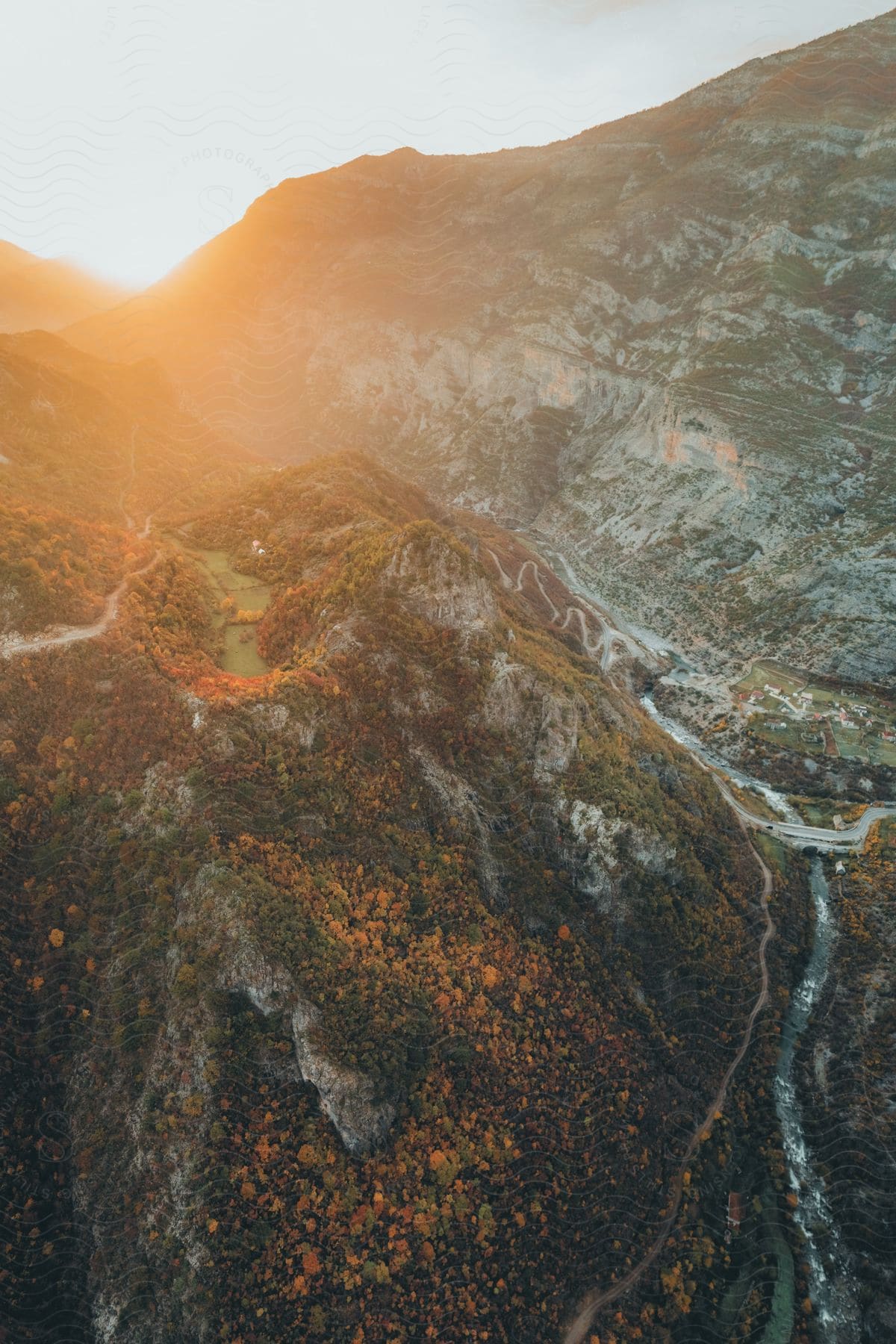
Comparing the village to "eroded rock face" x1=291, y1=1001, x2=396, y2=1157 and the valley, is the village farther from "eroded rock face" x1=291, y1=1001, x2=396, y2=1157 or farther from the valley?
"eroded rock face" x1=291, y1=1001, x2=396, y2=1157

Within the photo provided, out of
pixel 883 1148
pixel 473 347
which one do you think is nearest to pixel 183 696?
pixel 883 1148

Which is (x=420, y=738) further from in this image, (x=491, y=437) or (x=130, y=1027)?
(x=491, y=437)

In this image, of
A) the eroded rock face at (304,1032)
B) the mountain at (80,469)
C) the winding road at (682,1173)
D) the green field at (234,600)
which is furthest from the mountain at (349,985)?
the mountain at (80,469)

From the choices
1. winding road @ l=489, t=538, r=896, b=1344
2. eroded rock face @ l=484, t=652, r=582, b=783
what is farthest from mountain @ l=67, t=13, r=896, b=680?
eroded rock face @ l=484, t=652, r=582, b=783

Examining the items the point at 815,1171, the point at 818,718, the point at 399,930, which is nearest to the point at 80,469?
the point at 399,930

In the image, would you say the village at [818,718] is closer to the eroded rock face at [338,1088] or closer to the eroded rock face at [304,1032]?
the eroded rock face at [338,1088]
